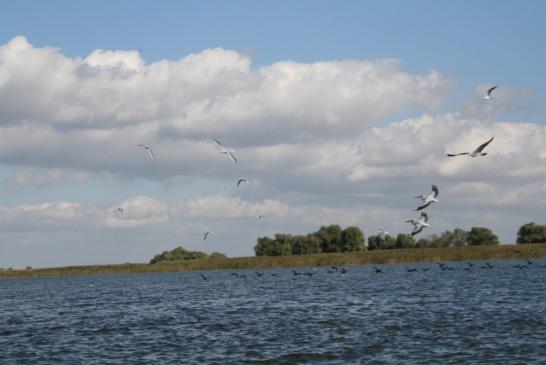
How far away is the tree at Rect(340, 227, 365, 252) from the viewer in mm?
185375

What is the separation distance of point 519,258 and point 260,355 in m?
114

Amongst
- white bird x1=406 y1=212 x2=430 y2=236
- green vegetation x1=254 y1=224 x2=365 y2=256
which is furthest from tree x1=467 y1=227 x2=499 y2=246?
white bird x1=406 y1=212 x2=430 y2=236

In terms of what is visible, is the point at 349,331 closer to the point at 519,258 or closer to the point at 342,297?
the point at 342,297

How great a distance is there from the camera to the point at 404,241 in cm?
18550

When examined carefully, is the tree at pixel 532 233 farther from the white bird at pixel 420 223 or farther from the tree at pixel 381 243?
the white bird at pixel 420 223

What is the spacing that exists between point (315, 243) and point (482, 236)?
1604 inches

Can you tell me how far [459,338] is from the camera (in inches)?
1384

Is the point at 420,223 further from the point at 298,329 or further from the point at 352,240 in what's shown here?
the point at 352,240

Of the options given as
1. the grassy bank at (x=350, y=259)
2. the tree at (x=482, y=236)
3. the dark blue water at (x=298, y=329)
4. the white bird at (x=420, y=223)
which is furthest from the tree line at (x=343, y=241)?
the white bird at (x=420, y=223)

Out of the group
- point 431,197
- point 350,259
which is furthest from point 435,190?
point 350,259

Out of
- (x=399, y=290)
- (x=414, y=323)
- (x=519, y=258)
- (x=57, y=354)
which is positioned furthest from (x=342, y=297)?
(x=519, y=258)

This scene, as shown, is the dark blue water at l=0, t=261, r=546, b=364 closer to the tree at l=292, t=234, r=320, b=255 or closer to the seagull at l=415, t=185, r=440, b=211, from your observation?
the seagull at l=415, t=185, r=440, b=211

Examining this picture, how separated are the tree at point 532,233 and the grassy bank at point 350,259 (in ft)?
104

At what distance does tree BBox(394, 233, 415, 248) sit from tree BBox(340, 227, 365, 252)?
9534 millimetres
